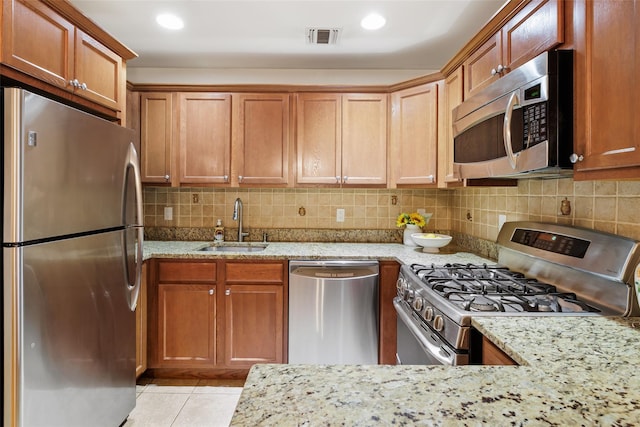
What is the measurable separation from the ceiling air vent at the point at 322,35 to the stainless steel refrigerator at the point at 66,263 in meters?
1.40

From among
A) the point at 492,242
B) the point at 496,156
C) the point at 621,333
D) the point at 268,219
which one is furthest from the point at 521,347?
the point at 268,219

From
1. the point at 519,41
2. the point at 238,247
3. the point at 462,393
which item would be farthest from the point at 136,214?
the point at 519,41

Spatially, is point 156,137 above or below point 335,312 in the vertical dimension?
above

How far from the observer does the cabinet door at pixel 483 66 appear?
1.80 metres

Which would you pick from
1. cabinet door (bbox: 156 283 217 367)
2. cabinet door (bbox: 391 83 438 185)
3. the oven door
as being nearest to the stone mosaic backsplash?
cabinet door (bbox: 391 83 438 185)

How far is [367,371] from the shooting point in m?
0.83

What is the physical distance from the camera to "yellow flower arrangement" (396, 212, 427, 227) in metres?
2.97

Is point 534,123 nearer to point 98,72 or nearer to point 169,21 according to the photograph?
point 98,72

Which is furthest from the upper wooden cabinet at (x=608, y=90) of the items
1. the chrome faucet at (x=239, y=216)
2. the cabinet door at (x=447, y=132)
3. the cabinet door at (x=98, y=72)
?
the chrome faucet at (x=239, y=216)

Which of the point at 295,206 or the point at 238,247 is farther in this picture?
the point at 295,206

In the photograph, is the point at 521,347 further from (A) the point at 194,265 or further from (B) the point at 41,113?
(A) the point at 194,265

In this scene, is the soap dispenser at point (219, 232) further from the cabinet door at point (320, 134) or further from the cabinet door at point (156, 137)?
the cabinet door at point (320, 134)

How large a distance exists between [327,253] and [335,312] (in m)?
0.41

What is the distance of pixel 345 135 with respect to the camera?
290 cm
